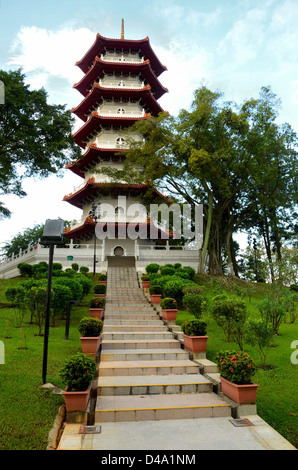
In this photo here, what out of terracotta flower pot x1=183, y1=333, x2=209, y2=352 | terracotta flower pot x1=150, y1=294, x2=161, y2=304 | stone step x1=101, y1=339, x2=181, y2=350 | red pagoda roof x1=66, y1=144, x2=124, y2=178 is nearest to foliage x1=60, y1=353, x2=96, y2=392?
terracotta flower pot x1=183, y1=333, x2=209, y2=352

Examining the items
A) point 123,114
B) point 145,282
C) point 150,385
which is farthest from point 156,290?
point 123,114

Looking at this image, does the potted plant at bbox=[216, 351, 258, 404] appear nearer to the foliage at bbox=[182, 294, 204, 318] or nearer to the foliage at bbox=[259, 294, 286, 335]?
the foliage at bbox=[259, 294, 286, 335]

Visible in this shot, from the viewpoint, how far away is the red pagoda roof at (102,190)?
25000 millimetres

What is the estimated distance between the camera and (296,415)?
503 centimetres

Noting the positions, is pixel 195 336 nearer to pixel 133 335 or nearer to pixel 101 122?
pixel 133 335

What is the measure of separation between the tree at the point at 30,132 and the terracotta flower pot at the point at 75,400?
498 inches

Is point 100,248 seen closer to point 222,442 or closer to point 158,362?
point 158,362

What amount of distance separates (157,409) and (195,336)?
2640 mm

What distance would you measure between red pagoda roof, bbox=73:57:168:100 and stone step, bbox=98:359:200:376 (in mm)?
27803

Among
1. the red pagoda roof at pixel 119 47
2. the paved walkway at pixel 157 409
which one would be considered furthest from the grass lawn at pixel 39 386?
the red pagoda roof at pixel 119 47

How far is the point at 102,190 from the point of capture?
1043 inches

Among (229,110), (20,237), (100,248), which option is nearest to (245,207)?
(229,110)

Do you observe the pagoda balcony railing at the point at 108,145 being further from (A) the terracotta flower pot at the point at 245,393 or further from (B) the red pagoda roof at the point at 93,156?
(A) the terracotta flower pot at the point at 245,393

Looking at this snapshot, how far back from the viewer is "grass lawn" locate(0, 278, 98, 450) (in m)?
3.93
